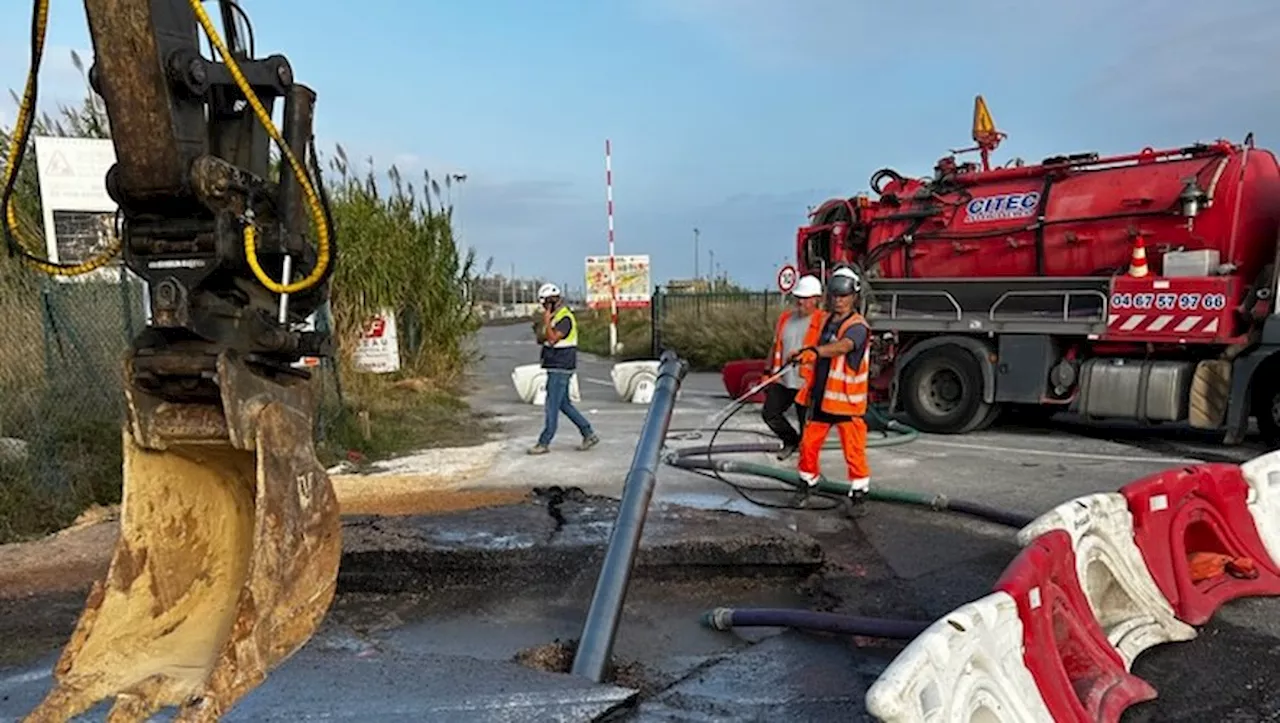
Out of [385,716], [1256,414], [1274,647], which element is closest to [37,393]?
[385,716]

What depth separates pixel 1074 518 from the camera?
394 cm

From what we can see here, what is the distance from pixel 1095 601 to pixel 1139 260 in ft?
20.5

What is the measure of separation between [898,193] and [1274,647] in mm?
7988

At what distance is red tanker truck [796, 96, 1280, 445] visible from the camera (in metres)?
8.86

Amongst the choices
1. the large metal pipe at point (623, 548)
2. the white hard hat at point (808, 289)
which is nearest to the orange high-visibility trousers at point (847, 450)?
the white hard hat at point (808, 289)

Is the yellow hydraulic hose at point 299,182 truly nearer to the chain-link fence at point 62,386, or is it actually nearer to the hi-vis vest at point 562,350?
the chain-link fence at point 62,386

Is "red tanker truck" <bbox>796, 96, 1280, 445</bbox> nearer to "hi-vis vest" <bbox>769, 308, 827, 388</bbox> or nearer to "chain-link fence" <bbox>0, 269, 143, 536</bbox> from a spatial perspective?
"hi-vis vest" <bbox>769, 308, 827, 388</bbox>

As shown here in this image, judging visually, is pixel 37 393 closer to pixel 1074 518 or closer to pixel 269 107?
pixel 269 107

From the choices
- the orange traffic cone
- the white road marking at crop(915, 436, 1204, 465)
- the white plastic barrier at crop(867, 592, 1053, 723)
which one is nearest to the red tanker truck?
the orange traffic cone

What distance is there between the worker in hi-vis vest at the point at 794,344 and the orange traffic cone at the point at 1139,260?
3.41m

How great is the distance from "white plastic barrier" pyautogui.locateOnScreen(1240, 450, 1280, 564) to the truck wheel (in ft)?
16.9

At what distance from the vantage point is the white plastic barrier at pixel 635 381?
13766 millimetres

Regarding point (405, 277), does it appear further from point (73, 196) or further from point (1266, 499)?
point (1266, 499)

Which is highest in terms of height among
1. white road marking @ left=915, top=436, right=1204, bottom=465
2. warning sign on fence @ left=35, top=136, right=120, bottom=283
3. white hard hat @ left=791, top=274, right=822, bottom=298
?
warning sign on fence @ left=35, top=136, right=120, bottom=283
